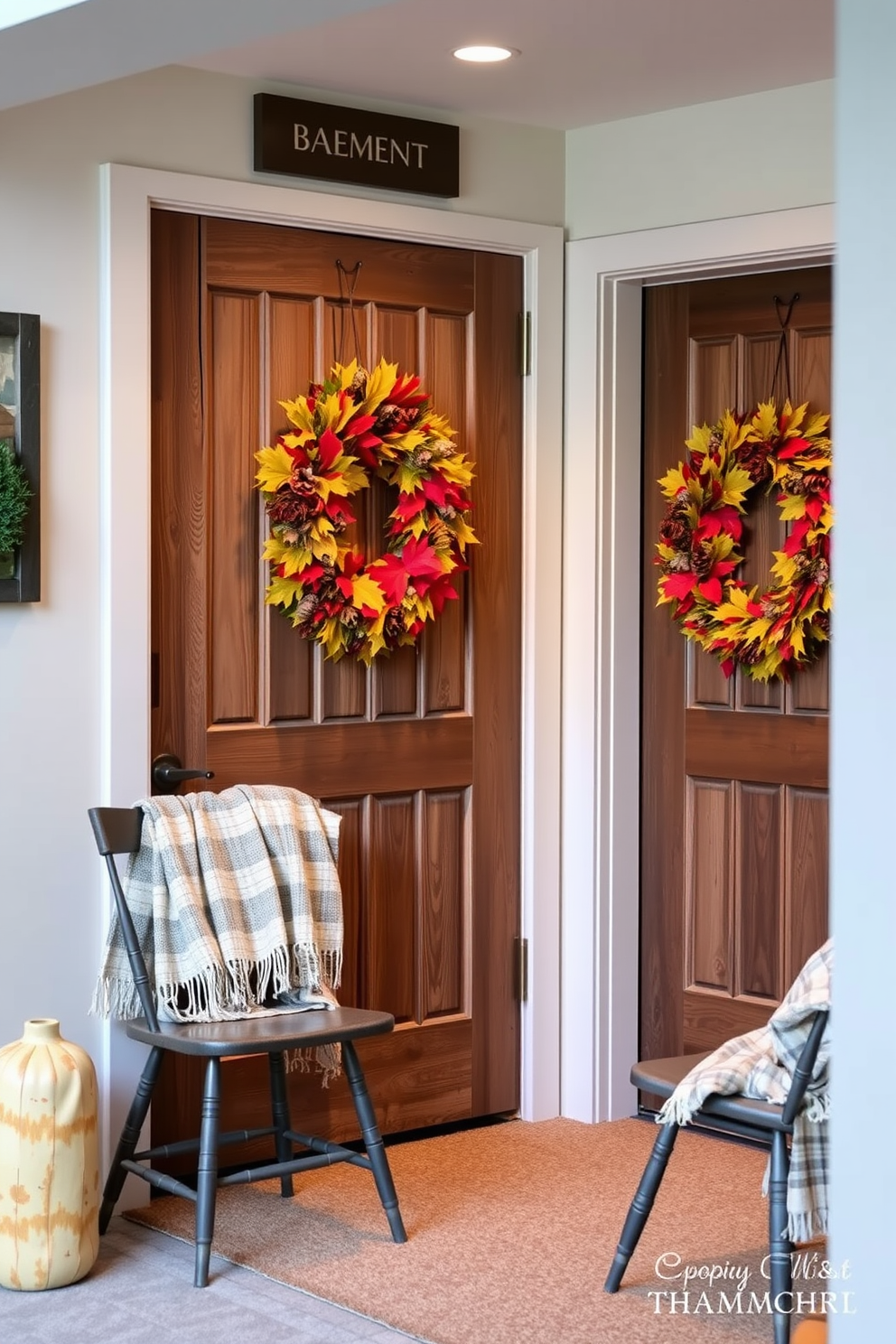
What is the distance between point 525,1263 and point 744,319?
7.16 feet

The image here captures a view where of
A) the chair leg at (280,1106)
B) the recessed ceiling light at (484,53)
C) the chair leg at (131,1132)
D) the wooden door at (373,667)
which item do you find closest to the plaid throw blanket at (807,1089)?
the chair leg at (280,1106)

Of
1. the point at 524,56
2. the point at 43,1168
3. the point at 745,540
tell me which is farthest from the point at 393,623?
the point at 43,1168

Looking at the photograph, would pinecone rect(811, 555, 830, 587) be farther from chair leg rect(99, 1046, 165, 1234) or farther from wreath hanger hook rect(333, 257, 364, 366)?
chair leg rect(99, 1046, 165, 1234)

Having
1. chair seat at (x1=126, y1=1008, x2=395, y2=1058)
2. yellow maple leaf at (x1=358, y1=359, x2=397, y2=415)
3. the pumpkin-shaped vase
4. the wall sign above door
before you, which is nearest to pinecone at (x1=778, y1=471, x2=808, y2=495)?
yellow maple leaf at (x1=358, y1=359, x2=397, y2=415)

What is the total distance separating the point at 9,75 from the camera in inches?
101

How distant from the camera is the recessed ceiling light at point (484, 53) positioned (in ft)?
10.8

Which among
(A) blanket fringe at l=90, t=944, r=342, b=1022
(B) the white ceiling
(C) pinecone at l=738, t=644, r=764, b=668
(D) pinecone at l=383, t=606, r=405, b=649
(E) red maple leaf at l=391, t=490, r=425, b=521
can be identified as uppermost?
(B) the white ceiling

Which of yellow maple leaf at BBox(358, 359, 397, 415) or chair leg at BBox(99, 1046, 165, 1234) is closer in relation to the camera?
chair leg at BBox(99, 1046, 165, 1234)

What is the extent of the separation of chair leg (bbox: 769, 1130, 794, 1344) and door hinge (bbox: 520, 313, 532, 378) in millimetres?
2008

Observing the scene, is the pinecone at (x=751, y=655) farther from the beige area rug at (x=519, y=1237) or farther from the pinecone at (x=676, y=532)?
the beige area rug at (x=519, y=1237)

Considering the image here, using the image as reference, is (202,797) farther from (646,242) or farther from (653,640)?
(646,242)

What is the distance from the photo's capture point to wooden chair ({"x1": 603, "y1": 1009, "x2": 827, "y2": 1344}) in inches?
103

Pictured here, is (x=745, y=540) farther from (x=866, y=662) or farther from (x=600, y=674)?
(x=866, y=662)

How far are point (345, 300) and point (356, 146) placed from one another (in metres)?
0.34
